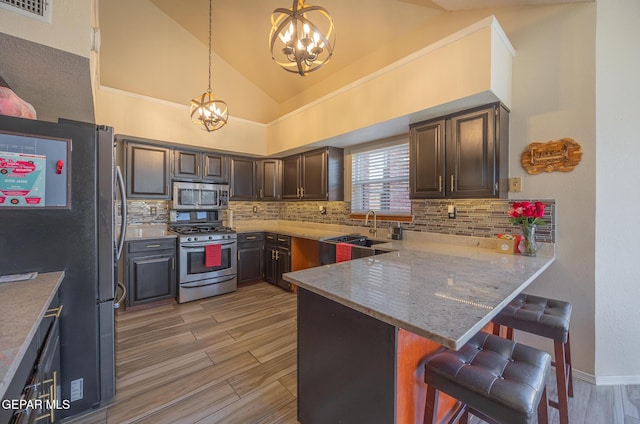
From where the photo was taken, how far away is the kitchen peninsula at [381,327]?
3.32 ft

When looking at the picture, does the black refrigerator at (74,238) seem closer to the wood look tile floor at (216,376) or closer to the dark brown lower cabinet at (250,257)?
the wood look tile floor at (216,376)

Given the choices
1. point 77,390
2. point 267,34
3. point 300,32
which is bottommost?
point 77,390

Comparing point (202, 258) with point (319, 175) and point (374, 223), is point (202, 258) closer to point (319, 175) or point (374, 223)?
point (319, 175)

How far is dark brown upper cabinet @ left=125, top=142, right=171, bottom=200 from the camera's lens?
3496 mm

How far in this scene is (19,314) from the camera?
937 mm

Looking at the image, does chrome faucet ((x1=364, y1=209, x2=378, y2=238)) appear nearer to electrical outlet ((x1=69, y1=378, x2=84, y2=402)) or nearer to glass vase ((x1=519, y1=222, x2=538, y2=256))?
glass vase ((x1=519, y1=222, x2=538, y2=256))

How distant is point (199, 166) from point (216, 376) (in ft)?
9.83

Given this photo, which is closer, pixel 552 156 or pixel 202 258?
pixel 552 156

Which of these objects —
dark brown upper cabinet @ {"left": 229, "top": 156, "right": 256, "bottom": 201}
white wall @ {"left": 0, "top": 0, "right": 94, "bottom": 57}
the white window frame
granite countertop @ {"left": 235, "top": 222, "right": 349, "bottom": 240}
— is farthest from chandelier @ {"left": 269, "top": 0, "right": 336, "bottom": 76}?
dark brown upper cabinet @ {"left": 229, "top": 156, "right": 256, "bottom": 201}

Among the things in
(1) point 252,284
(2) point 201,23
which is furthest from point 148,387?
(2) point 201,23

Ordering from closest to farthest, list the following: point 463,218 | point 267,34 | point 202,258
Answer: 1. point 463,218
2. point 202,258
3. point 267,34

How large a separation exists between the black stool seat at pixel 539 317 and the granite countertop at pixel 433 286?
0.78ft

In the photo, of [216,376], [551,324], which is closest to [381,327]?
[551,324]

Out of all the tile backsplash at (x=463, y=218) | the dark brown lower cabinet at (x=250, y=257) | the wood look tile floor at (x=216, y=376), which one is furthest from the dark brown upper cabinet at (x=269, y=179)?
the wood look tile floor at (x=216, y=376)
